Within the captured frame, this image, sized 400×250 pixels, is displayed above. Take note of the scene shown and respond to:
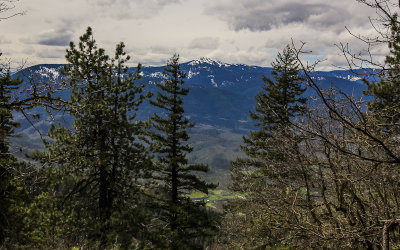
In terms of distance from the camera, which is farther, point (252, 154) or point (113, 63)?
point (252, 154)

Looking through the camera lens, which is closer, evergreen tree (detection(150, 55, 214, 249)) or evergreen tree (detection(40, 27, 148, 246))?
evergreen tree (detection(40, 27, 148, 246))

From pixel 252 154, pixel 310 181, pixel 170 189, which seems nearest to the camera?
pixel 310 181

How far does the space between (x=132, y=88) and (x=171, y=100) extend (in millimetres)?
3145

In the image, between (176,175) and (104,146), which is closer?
(104,146)

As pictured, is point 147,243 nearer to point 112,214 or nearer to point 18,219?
point 112,214

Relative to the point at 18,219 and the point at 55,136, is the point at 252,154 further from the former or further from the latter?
the point at 18,219

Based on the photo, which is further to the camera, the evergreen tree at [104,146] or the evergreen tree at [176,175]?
the evergreen tree at [176,175]

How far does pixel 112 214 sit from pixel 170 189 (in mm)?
4500

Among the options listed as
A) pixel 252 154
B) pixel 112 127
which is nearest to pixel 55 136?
pixel 112 127

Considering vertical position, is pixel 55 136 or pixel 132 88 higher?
pixel 132 88

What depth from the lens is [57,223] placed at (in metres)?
11.4

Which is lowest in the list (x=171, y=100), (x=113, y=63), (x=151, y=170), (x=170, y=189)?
(x=170, y=189)

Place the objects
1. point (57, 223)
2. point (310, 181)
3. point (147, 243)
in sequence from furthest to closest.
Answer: point (147, 243)
point (57, 223)
point (310, 181)

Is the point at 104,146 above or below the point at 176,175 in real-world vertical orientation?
above
